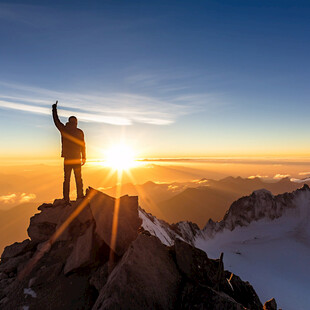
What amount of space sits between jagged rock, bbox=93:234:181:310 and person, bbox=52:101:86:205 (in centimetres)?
834

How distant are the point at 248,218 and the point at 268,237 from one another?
8.22m

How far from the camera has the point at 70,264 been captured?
11188mm

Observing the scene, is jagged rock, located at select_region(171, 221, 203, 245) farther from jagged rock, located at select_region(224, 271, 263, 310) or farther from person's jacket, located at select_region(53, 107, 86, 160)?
jagged rock, located at select_region(224, 271, 263, 310)

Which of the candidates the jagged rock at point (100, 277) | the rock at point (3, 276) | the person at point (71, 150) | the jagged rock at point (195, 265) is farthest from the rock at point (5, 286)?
the jagged rock at point (195, 265)

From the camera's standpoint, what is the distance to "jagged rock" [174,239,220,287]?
31.2 ft

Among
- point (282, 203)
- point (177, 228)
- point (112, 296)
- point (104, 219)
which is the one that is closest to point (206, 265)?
point (112, 296)

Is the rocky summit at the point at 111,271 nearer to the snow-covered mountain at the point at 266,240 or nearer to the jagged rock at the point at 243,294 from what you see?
the jagged rock at the point at 243,294

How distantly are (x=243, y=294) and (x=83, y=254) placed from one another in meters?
8.26

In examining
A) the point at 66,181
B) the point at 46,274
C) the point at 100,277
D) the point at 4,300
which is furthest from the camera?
the point at 66,181

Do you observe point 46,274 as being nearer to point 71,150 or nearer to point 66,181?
point 66,181

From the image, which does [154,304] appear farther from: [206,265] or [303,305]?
[303,305]

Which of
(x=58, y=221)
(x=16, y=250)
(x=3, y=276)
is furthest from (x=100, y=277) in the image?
(x=16, y=250)

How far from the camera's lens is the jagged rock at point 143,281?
300 inches

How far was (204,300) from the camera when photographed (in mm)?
8047
